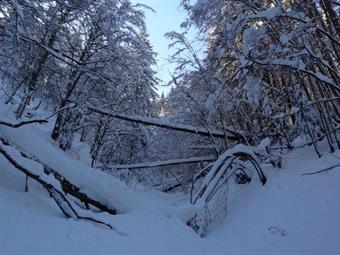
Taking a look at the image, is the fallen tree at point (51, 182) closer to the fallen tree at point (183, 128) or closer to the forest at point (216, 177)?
the forest at point (216, 177)

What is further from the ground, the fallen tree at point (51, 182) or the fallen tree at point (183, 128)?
the fallen tree at point (183, 128)

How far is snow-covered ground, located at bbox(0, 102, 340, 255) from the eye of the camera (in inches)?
155

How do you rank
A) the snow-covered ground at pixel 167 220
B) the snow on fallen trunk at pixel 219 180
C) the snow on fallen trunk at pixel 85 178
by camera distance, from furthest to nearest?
1. the snow on fallen trunk at pixel 219 180
2. the snow on fallen trunk at pixel 85 178
3. the snow-covered ground at pixel 167 220

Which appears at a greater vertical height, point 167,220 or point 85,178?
point 85,178

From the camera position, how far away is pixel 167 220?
5.29 meters

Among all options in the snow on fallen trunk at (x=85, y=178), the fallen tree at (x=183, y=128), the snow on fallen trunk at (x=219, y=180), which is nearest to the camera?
the snow on fallen trunk at (x=85, y=178)

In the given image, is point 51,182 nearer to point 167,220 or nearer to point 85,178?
point 85,178

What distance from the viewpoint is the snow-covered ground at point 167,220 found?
12.9ft

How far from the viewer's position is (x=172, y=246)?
4523 mm

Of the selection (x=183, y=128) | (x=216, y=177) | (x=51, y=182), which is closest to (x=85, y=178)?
(x=51, y=182)

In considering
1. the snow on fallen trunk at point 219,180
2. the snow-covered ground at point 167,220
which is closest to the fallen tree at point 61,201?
the snow-covered ground at point 167,220

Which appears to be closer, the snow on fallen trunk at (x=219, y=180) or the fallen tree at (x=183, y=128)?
the snow on fallen trunk at (x=219, y=180)

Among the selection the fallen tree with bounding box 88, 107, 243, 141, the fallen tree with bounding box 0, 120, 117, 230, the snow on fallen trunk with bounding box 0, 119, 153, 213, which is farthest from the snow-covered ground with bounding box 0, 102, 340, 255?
the fallen tree with bounding box 88, 107, 243, 141

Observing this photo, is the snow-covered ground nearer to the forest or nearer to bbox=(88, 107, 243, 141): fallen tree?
the forest
